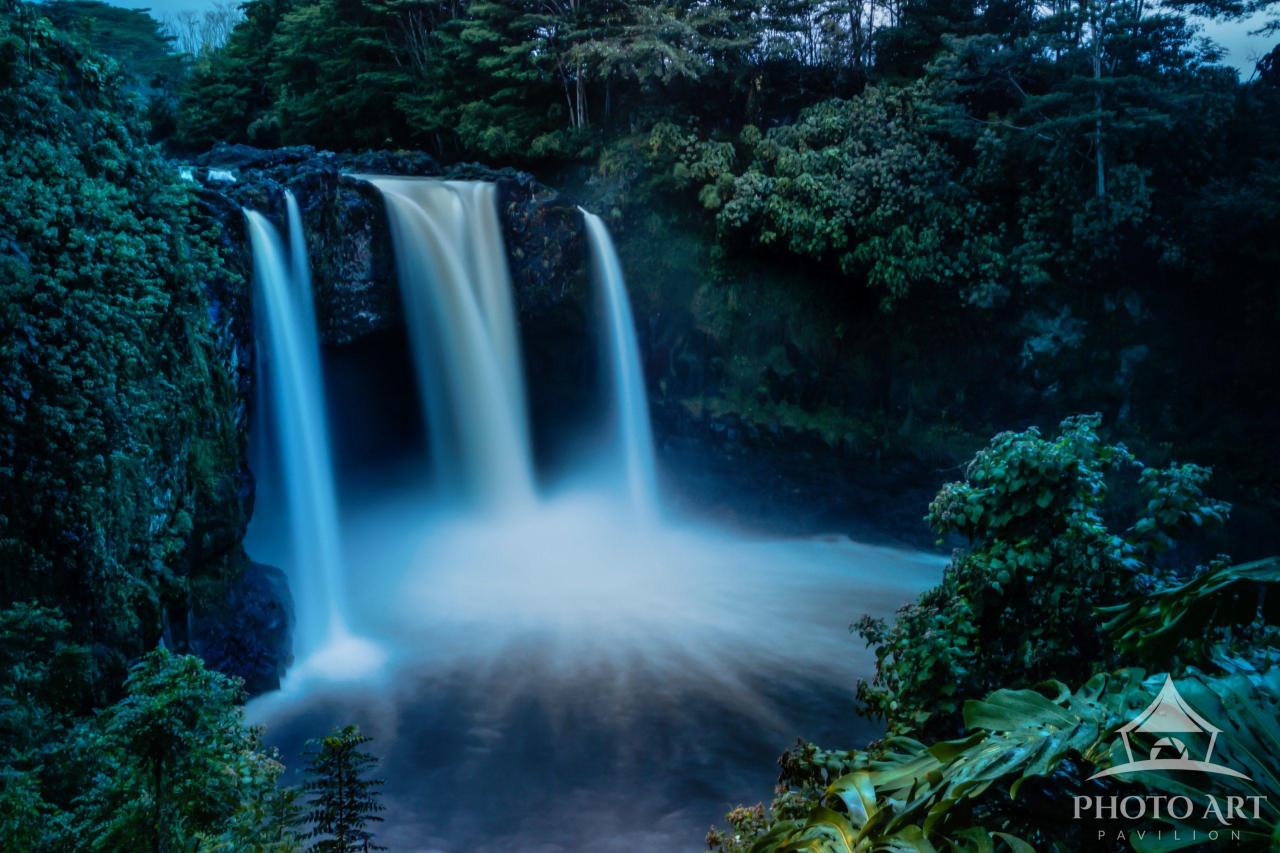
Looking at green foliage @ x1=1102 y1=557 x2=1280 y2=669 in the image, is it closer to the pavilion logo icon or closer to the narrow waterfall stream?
the pavilion logo icon

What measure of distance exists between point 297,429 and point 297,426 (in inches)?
1.3

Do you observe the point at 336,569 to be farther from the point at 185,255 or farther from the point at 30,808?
the point at 30,808

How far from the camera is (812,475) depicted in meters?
13.6

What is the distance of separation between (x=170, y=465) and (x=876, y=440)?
9894 millimetres

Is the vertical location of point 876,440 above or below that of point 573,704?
above

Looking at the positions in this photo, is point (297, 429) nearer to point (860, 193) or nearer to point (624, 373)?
point (624, 373)

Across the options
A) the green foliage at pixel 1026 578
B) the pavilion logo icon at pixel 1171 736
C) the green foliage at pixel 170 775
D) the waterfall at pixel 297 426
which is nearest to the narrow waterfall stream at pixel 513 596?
the waterfall at pixel 297 426

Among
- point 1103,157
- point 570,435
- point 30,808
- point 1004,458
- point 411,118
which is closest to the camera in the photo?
point 30,808

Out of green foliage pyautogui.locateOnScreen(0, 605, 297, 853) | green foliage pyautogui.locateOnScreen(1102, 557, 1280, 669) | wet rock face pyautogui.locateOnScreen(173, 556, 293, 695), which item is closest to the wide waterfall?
wet rock face pyautogui.locateOnScreen(173, 556, 293, 695)

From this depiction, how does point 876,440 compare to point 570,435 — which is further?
point 570,435

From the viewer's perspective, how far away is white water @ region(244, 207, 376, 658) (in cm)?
912

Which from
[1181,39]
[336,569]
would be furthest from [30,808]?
[1181,39]

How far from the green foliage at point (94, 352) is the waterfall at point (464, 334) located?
440 centimetres

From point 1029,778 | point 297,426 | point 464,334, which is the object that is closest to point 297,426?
point 297,426
